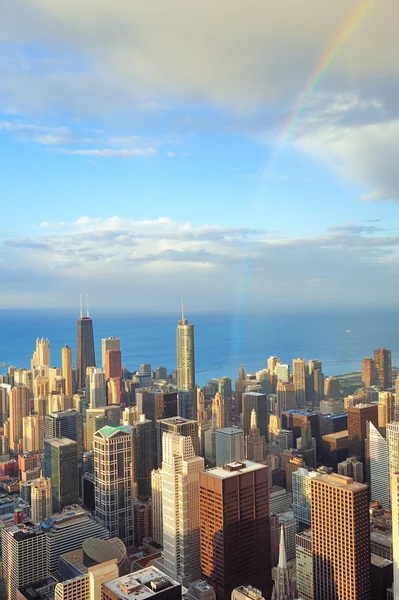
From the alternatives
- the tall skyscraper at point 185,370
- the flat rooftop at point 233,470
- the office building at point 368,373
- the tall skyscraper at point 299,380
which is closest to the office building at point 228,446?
the tall skyscraper at point 185,370

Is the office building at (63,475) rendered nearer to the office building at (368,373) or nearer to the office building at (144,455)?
the office building at (144,455)

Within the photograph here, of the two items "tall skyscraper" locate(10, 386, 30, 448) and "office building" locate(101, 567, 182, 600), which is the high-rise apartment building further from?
"office building" locate(101, 567, 182, 600)

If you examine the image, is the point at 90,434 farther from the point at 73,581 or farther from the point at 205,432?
the point at 73,581

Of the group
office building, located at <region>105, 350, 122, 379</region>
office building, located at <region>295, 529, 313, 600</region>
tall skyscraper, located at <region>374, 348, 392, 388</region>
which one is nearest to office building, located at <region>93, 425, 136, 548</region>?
office building, located at <region>295, 529, 313, 600</region>

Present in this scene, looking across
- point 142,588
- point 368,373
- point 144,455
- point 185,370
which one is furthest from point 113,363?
point 142,588

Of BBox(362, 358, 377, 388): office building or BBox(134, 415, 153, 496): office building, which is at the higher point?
BBox(362, 358, 377, 388): office building

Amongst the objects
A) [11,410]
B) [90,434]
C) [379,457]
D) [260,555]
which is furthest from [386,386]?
[11,410]

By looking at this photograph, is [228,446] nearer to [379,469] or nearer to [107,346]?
[379,469]
